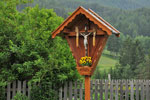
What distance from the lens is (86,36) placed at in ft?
24.7

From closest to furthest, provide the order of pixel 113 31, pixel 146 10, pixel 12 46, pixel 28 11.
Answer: pixel 113 31 → pixel 12 46 → pixel 28 11 → pixel 146 10

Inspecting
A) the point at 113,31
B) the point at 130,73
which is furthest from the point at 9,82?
the point at 130,73

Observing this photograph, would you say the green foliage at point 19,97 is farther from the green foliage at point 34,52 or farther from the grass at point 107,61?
the grass at point 107,61

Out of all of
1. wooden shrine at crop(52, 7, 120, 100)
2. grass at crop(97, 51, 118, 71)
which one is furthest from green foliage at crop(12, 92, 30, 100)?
grass at crop(97, 51, 118, 71)

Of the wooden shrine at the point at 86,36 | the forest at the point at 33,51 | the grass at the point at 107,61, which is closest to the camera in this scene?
the wooden shrine at the point at 86,36

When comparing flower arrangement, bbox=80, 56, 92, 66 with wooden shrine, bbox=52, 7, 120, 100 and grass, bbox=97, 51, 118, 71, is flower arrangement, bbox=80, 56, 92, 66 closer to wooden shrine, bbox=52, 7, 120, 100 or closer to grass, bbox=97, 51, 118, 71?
Result: wooden shrine, bbox=52, 7, 120, 100

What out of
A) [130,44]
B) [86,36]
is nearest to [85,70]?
[86,36]

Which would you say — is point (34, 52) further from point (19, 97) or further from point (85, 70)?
point (85, 70)

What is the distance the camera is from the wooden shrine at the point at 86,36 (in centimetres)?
737

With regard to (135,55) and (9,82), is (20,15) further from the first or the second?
(135,55)

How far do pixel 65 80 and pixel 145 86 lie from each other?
321 centimetres

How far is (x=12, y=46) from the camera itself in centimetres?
968

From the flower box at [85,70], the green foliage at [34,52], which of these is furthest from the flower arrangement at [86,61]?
the green foliage at [34,52]

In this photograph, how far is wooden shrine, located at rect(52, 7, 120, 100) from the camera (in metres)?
7.37
